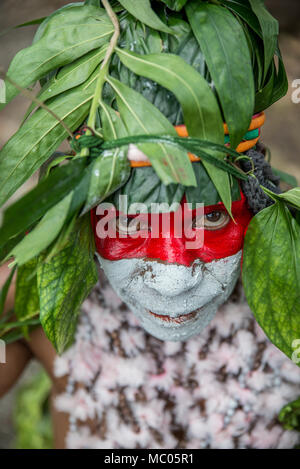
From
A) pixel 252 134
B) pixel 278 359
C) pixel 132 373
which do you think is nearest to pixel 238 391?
pixel 278 359

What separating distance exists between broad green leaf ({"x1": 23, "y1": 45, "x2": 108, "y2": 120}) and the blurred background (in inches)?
37.2

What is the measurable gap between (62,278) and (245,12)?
516 mm

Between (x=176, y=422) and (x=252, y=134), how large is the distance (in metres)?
0.73

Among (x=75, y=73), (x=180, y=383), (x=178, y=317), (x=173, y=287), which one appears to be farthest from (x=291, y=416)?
(x=75, y=73)

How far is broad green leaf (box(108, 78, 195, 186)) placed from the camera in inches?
26.3

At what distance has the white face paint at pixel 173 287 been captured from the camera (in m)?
0.78

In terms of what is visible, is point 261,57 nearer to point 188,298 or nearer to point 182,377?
point 188,298

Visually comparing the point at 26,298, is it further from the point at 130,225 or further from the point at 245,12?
the point at 245,12

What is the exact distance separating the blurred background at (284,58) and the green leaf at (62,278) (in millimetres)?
1050

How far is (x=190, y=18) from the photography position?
2.31ft

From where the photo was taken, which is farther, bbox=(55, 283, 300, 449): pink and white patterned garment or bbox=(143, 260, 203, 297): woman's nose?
bbox=(55, 283, 300, 449): pink and white patterned garment

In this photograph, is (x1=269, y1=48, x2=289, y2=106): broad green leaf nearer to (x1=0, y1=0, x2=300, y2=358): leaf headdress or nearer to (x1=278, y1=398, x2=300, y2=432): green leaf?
(x1=0, y1=0, x2=300, y2=358): leaf headdress

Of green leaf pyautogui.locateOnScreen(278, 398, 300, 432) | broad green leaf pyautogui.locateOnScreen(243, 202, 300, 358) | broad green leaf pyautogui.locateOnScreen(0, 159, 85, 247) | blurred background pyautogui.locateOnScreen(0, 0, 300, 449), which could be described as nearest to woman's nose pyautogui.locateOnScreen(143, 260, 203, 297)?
broad green leaf pyautogui.locateOnScreen(243, 202, 300, 358)
